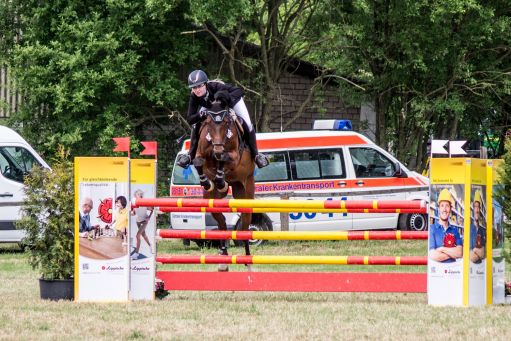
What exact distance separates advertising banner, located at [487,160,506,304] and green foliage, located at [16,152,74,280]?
4124 millimetres

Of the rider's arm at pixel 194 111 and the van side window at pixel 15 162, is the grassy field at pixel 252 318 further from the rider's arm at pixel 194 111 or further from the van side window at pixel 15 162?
the van side window at pixel 15 162

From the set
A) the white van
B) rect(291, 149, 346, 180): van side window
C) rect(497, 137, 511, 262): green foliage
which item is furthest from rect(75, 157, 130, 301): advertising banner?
rect(291, 149, 346, 180): van side window

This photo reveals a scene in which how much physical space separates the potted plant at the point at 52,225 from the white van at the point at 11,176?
915 cm

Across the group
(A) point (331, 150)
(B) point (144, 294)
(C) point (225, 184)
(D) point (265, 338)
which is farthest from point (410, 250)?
(D) point (265, 338)

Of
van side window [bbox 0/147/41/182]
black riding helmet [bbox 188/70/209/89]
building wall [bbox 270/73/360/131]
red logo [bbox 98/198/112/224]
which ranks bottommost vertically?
red logo [bbox 98/198/112/224]

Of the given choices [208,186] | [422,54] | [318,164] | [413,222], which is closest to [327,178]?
[318,164]

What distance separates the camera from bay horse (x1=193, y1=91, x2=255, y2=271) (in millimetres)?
13566

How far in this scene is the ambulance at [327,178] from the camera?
74.2 ft

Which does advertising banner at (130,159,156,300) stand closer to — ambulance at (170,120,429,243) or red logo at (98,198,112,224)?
red logo at (98,198,112,224)

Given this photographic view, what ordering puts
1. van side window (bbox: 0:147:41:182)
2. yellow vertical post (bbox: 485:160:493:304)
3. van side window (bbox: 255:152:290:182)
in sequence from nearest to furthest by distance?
yellow vertical post (bbox: 485:160:493:304)
van side window (bbox: 0:147:41:182)
van side window (bbox: 255:152:290:182)

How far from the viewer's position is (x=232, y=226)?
2200 centimetres

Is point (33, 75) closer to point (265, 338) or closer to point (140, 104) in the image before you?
point (140, 104)

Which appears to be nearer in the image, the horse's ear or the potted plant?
the potted plant

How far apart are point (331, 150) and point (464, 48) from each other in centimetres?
482
